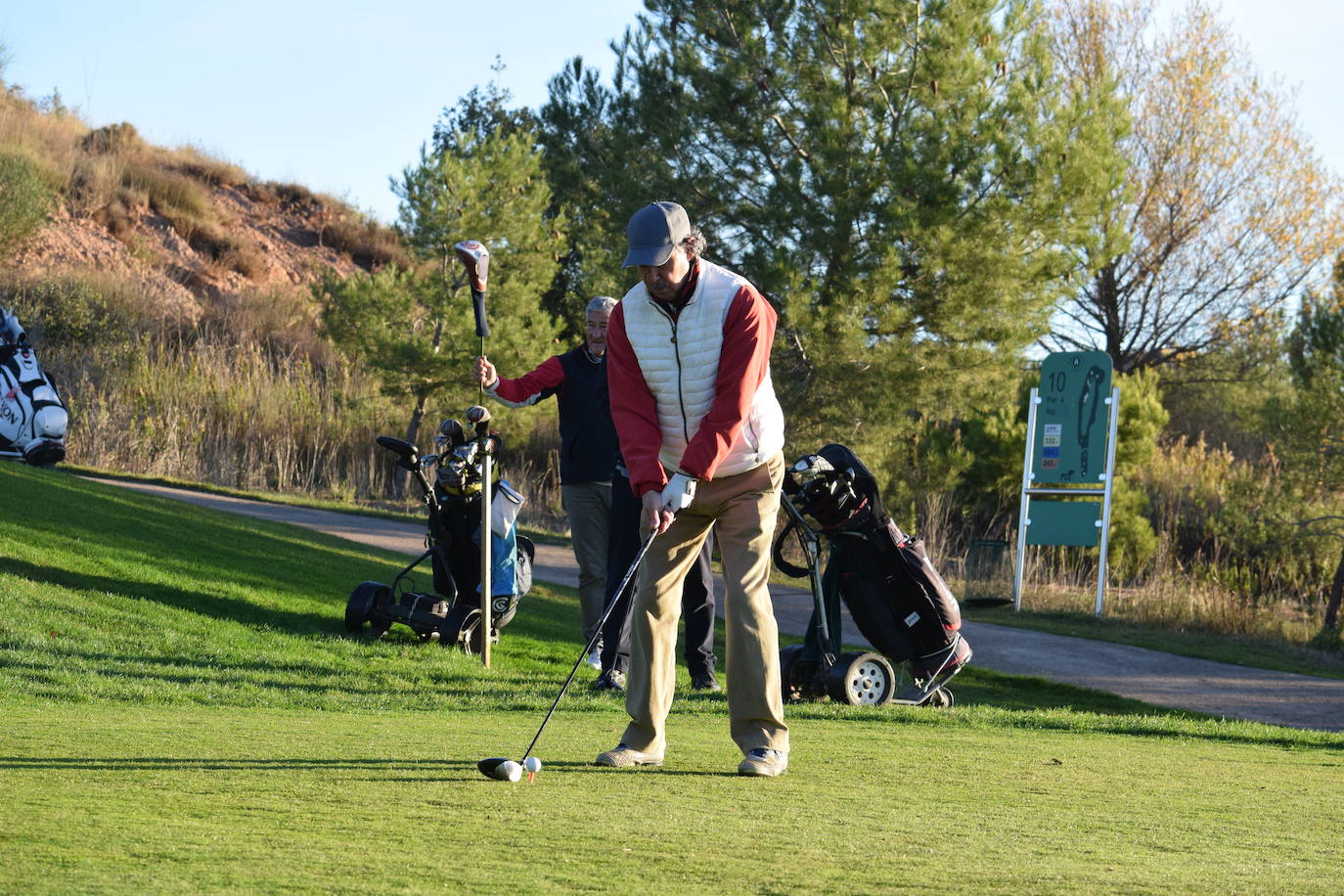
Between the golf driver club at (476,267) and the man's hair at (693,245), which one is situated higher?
the golf driver club at (476,267)

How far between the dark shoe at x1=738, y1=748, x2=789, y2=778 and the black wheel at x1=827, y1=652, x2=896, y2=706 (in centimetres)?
329

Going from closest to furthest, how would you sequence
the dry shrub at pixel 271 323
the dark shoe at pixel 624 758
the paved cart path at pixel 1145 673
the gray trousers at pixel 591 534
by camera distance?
the dark shoe at pixel 624 758 < the gray trousers at pixel 591 534 < the paved cart path at pixel 1145 673 < the dry shrub at pixel 271 323

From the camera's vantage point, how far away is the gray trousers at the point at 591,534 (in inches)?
376

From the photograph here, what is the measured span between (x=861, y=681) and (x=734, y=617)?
3.46 metres

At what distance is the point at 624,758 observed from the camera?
5340mm

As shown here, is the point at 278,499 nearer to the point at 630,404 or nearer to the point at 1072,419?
the point at 1072,419

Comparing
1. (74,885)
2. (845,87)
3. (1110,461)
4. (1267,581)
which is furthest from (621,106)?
(74,885)

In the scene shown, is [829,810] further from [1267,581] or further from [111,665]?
[1267,581]

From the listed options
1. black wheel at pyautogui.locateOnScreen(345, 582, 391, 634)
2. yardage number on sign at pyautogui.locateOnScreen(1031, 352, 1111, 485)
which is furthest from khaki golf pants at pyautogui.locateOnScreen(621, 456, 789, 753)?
yardage number on sign at pyautogui.locateOnScreen(1031, 352, 1111, 485)

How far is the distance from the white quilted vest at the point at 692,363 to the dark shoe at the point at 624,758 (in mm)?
1079

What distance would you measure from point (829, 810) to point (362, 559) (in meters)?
11.3

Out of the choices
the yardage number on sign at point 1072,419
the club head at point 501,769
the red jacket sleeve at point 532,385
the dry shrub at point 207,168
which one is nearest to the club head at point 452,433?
the red jacket sleeve at point 532,385

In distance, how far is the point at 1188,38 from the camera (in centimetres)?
3450

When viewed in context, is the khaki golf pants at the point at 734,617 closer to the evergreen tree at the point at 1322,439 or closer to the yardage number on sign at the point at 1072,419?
the yardage number on sign at the point at 1072,419
